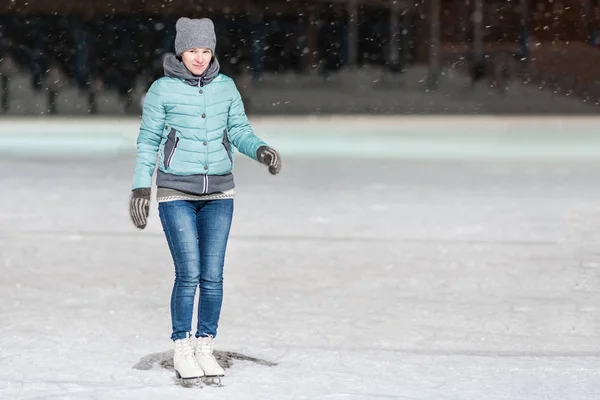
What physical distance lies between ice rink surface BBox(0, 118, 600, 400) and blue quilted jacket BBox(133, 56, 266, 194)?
29.0 inches

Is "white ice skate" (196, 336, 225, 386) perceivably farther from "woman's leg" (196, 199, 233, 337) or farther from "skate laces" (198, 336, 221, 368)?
"woman's leg" (196, 199, 233, 337)

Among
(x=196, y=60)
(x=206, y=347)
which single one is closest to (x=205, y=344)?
(x=206, y=347)

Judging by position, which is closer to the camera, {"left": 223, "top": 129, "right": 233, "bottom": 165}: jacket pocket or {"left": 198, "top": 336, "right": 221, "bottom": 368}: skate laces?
{"left": 223, "top": 129, "right": 233, "bottom": 165}: jacket pocket

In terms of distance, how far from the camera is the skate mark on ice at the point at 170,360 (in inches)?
198

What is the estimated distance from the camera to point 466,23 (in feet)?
82.5

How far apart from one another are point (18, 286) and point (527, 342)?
2.82 meters

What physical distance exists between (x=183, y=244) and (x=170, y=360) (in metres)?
0.71

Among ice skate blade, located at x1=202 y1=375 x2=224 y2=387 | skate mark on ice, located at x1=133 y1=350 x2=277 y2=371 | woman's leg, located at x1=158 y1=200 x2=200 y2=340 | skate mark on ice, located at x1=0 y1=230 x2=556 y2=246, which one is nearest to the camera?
woman's leg, located at x1=158 y1=200 x2=200 y2=340

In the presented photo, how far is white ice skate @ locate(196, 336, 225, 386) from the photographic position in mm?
4727

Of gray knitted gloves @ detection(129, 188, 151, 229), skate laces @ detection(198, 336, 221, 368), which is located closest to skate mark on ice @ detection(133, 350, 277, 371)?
skate laces @ detection(198, 336, 221, 368)

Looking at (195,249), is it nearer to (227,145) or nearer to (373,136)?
(227,145)

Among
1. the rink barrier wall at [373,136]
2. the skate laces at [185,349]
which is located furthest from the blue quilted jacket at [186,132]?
the rink barrier wall at [373,136]

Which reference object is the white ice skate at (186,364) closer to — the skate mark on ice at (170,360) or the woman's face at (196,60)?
the skate mark on ice at (170,360)

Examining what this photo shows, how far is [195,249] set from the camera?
463 centimetres
